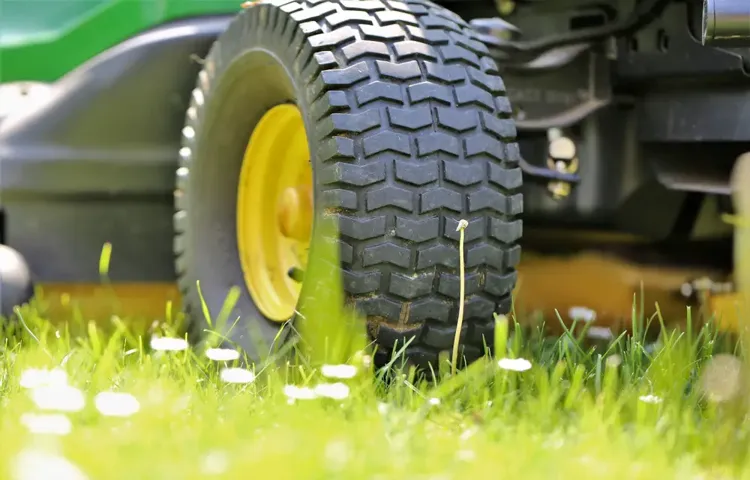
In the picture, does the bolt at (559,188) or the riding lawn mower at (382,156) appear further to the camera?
the bolt at (559,188)

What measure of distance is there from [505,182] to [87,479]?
839mm

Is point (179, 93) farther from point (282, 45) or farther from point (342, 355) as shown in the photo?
point (342, 355)

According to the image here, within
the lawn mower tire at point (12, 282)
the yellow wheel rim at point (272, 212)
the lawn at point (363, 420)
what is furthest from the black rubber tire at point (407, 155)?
the lawn mower tire at point (12, 282)

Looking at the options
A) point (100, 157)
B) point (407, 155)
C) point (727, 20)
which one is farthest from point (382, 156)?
point (100, 157)

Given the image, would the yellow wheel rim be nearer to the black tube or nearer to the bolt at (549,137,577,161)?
the bolt at (549,137,577,161)

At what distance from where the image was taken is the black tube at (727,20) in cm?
129

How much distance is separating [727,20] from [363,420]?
73cm

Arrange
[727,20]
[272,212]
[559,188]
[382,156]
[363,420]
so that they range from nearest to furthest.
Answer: [363,420] < [727,20] < [382,156] < [272,212] < [559,188]

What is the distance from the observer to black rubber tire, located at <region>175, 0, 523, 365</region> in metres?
1.42

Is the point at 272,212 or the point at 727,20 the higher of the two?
the point at 727,20

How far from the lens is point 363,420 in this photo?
45.6 inches

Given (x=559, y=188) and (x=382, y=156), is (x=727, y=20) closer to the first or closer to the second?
(x=382, y=156)

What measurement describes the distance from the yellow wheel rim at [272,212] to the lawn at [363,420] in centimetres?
34

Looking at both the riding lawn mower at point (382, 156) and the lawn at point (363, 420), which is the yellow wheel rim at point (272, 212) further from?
the lawn at point (363, 420)
